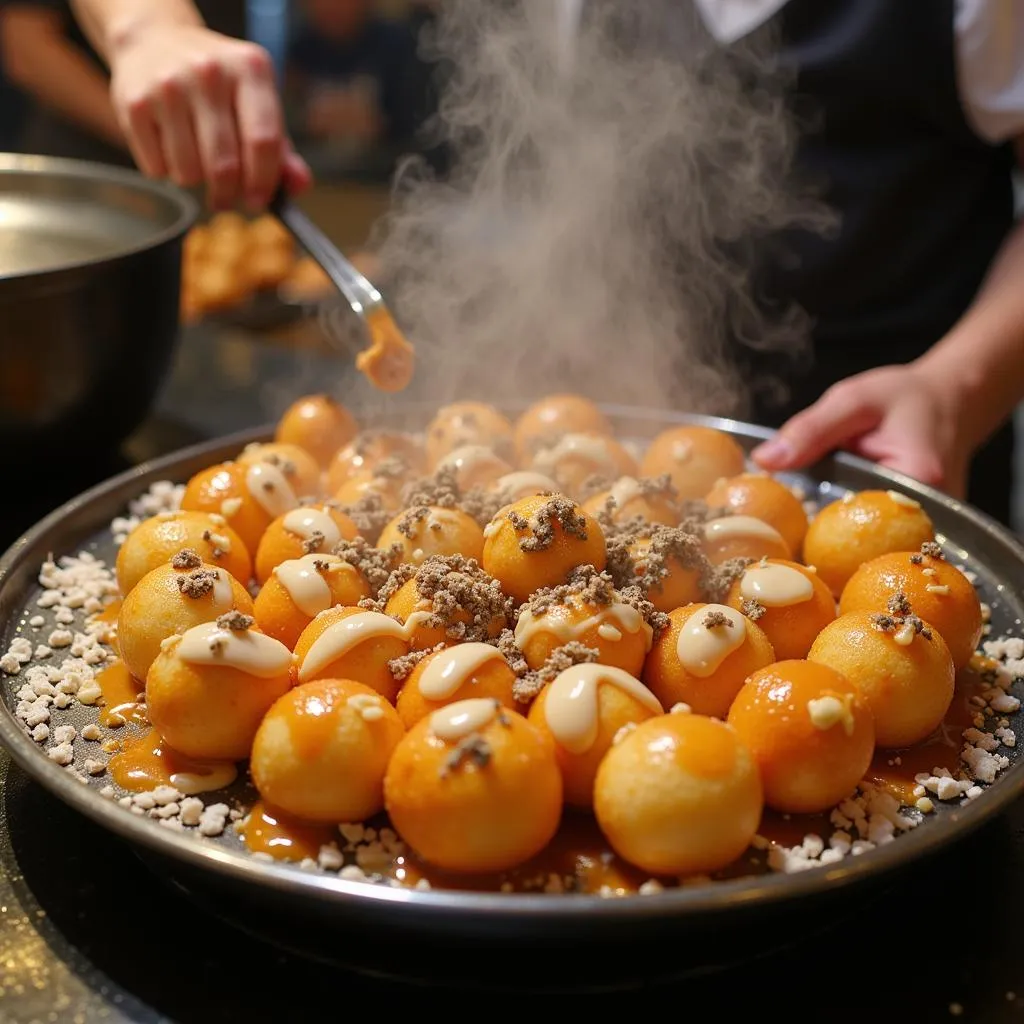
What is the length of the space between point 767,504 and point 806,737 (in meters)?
0.61

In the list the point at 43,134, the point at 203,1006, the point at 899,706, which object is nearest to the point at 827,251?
the point at 899,706

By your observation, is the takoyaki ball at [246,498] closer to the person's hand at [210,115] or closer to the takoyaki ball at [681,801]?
the person's hand at [210,115]

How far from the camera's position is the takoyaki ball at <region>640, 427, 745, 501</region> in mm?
1837

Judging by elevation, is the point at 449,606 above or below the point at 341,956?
above

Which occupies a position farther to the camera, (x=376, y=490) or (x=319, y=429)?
(x=319, y=429)

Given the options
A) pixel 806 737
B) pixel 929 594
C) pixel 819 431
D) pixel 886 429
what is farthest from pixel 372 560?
pixel 886 429

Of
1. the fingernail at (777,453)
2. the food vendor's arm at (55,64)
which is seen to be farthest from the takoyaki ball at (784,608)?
the food vendor's arm at (55,64)

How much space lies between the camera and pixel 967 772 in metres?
1.28

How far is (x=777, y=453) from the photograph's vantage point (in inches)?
76.0

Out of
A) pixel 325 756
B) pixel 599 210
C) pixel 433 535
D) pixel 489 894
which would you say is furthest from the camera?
pixel 599 210

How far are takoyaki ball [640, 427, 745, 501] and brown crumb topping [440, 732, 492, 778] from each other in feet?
2.73

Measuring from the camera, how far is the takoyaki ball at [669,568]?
1.44 meters

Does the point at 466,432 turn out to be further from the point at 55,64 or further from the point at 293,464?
the point at 55,64

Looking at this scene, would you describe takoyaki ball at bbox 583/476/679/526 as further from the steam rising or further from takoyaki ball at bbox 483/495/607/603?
the steam rising
